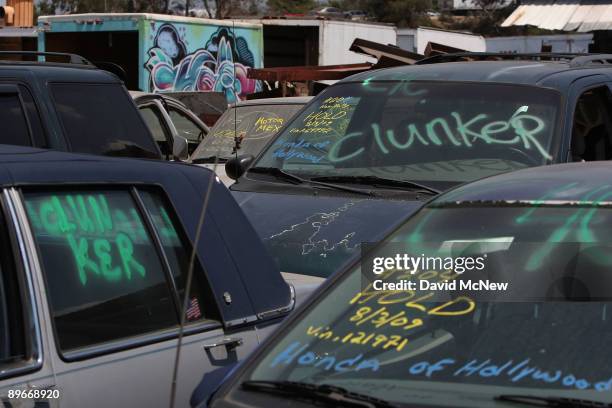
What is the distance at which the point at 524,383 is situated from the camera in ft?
8.91

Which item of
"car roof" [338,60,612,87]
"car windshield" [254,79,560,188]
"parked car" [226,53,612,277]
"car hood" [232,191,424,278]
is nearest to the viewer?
"car hood" [232,191,424,278]

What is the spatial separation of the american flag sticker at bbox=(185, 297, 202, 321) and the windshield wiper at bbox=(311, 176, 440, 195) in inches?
99.6

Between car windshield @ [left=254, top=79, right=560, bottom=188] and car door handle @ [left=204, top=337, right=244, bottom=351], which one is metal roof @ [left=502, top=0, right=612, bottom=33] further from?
car door handle @ [left=204, top=337, right=244, bottom=351]

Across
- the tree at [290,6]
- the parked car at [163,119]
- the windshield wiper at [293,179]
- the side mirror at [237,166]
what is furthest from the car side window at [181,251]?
the tree at [290,6]

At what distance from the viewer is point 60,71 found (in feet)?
21.2

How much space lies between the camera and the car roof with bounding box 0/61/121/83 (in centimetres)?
630

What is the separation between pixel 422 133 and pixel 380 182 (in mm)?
444

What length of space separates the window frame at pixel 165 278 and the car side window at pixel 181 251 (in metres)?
0.01

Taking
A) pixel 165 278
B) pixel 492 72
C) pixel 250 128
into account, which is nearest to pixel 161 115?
pixel 250 128

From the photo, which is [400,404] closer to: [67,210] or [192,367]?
[192,367]

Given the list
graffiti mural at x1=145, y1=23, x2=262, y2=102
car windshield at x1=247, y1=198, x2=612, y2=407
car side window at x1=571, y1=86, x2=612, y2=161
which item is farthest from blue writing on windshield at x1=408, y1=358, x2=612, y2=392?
graffiti mural at x1=145, y1=23, x2=262, y2=102

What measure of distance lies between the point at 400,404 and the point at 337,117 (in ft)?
14.0

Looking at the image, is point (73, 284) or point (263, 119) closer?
point (73, 284)

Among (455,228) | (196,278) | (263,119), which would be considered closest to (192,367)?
(196,278)
